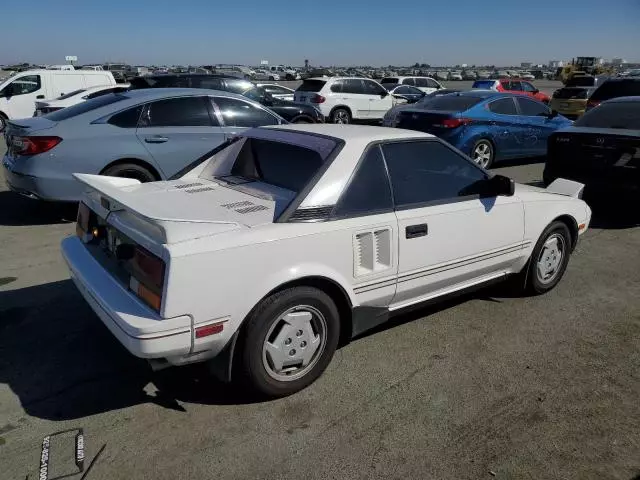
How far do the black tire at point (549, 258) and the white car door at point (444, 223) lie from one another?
0.29 meters

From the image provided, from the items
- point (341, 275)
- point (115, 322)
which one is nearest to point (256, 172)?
point (341, 275)

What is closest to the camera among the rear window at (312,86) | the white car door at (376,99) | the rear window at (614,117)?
the rear window at (614,117)

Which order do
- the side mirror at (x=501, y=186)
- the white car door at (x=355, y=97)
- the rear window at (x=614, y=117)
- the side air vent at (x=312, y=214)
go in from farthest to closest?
1. the white car door at (x=355, y=97)
2. the rear window at (x=614, y=117)
3. the side mirror at (x=501, y=186)
4. the side air vent at (x=312, y=214)

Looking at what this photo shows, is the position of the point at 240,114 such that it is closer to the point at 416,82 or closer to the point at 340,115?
the point at 340,115

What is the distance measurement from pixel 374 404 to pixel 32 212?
5.79 metres

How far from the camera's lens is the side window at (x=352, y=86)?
16906 mm

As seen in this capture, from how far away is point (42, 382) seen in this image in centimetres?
323

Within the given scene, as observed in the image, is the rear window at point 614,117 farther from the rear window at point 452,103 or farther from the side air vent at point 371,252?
the side air vent at point 371,252

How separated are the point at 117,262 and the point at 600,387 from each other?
9.87 feet

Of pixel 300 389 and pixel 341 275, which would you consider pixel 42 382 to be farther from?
pixel 341 275

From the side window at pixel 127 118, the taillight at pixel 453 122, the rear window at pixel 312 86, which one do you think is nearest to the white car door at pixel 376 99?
the rear window at pixel 312 86

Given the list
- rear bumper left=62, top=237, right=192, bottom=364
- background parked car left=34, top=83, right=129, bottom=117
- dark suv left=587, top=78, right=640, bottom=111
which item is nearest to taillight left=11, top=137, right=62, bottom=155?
rear bumper left=62, top=237, right=192, bottom=364

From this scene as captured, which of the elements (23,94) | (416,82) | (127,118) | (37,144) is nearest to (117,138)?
(127,118)

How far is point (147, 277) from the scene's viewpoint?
2709 mm
